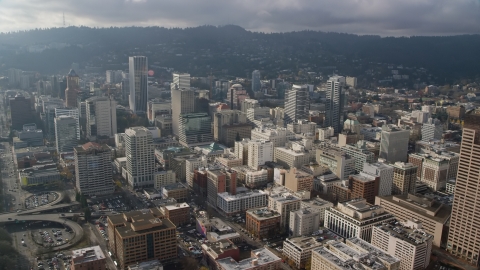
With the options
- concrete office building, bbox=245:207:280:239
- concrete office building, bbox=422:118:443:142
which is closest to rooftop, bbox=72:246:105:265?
concrete office building, bbox=245:207:280:239

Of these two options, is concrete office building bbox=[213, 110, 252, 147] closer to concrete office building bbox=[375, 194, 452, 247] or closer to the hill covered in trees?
concrete office building bbox=[375, 194, 452, 247]

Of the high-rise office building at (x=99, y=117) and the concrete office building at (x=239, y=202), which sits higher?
the high-rise office building at (x=99, y=117)

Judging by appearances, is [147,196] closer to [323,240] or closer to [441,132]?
[323,240]

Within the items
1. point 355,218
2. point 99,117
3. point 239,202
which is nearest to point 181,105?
point 99,117

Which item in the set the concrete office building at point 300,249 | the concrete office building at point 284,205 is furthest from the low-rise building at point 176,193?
the concrete office building at point 300,249

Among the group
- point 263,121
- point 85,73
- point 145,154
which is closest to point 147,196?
point 145,154

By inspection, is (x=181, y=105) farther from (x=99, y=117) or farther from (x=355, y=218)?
(x=355, y=218)

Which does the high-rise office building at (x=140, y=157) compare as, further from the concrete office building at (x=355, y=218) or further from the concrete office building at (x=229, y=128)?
the concrete office building at (x=355, y=218)
